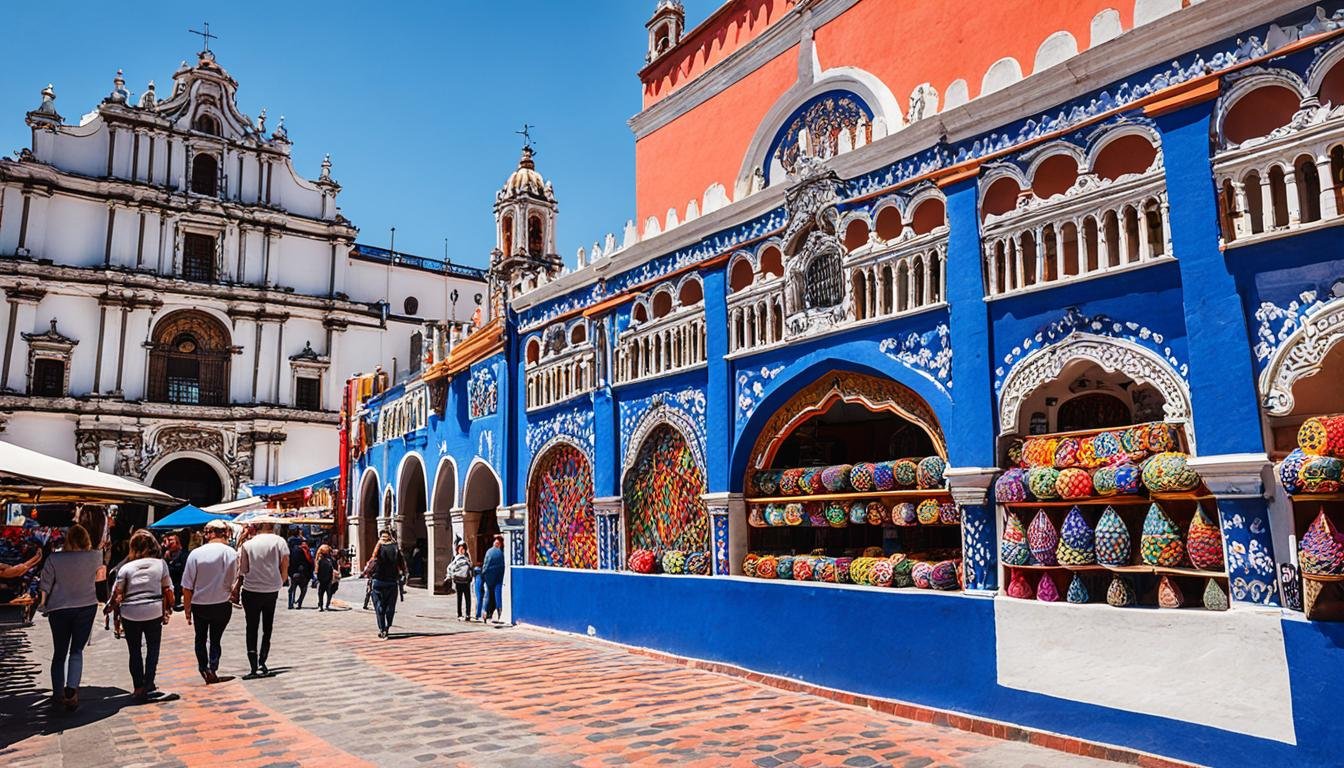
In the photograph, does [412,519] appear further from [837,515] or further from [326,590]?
[837,515]

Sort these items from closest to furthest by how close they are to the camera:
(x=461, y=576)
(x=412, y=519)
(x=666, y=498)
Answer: (x=666, y=498), (x=461, y=576), (x=412, y=519)

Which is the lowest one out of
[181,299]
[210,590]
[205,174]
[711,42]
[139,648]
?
[139,648]

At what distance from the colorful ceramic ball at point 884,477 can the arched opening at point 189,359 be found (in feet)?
89.3

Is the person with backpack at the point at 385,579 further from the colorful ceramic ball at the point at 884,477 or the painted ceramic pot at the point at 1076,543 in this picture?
the painted ceramic pot at the point at 1076,543

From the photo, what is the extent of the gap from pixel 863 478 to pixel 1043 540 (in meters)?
1.92

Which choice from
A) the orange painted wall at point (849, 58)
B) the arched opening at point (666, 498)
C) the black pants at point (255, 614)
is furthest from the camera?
the arched opening at point (666, 498)

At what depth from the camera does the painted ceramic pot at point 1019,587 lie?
6.68 m

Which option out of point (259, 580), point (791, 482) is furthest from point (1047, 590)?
point (259, 580)

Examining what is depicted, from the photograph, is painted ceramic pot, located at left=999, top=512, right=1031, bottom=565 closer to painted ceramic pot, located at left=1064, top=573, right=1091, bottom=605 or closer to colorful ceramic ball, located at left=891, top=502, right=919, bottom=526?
painted ceramic pot, located at left=1064, top=573, right=1091, bottom=605

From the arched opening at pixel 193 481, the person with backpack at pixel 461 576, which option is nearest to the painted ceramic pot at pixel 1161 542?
the person with backpack at pixel 461 576

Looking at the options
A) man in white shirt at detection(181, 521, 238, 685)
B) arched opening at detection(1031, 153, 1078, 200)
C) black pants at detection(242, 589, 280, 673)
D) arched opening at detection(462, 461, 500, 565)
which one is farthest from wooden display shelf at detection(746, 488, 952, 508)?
arched opening at detection(462, 461, 500, 565)

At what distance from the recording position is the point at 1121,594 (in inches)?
240

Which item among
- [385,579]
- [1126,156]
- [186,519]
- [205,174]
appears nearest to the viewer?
[1126,156]

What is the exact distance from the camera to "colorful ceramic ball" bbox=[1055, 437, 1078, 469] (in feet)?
21.4
